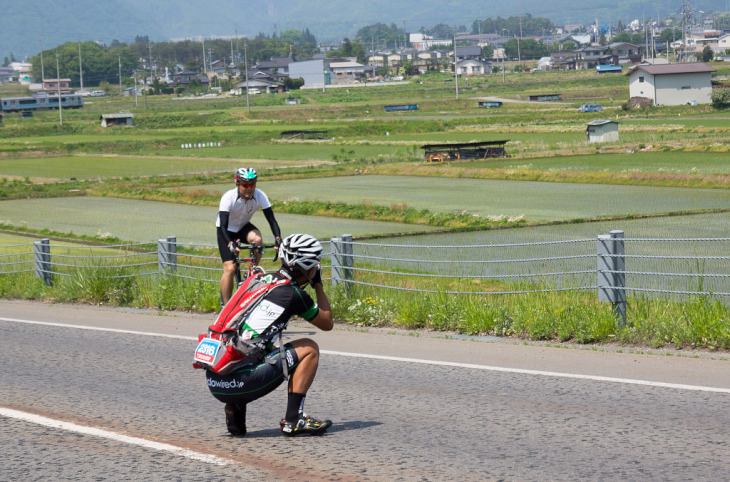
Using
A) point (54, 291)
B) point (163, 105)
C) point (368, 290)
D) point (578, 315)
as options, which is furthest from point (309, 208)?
point (163, 105)

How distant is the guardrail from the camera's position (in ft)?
36.0

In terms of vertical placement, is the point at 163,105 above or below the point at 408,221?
above

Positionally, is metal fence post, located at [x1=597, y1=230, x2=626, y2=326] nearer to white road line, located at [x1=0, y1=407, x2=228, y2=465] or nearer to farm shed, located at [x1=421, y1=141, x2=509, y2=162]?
white road line, located at [x1=0, y1=407, x2=228, y2=465]

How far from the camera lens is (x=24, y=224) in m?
37.8

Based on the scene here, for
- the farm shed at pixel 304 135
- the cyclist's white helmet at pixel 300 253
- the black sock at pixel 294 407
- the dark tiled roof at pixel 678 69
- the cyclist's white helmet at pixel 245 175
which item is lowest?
the black sock at pixel 294 407

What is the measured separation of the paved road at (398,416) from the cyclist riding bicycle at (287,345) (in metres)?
0.39

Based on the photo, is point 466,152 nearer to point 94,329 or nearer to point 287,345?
point 94,329

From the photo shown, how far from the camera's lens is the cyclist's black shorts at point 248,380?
256 inches

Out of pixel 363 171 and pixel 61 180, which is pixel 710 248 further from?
pixel 61 180

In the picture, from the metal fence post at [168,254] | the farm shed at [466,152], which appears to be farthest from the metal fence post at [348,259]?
the farm shed at [466,152]

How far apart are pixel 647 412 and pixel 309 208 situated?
31.9 meters

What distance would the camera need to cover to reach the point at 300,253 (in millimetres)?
6402

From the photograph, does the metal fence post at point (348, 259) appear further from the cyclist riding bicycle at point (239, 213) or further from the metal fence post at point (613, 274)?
the metal fence post at point (613, 274)

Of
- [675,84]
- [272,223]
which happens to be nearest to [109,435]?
[272,223]
